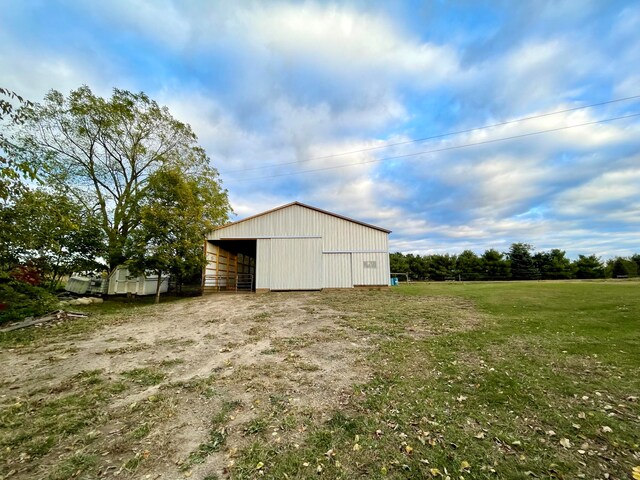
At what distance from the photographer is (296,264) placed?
59.6 feet

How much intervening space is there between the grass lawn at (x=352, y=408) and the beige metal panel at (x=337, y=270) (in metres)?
10.8

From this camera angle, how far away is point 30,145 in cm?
1541

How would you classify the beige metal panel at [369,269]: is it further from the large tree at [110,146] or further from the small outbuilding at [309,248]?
the large tree at [110,146]

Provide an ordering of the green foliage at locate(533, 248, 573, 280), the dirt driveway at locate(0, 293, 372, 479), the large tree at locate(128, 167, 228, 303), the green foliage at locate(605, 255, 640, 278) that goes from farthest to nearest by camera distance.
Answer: the green foliage at locate(533, 248, 573, 280) → the green foliage at locate(605, 255, 640, 278) → the large tree at locate(128, 167, 228, 303) → the dirt driveway at locate(0, 293, 372, 479)

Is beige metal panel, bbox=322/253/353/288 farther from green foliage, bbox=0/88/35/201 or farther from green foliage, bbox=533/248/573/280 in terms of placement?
green foliage, bbox=533/248/573/280

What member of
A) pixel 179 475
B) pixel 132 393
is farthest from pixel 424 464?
pixel 132 393

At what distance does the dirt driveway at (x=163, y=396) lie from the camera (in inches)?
113

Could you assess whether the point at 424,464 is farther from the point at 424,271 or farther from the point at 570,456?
the point at 424,271

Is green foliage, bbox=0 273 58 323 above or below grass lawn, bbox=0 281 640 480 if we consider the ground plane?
above

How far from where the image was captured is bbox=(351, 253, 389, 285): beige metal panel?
18.3 m

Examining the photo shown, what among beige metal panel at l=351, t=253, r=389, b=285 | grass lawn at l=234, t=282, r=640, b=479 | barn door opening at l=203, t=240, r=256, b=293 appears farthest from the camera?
barn door opening at l=203, t=240, r=256, b=293

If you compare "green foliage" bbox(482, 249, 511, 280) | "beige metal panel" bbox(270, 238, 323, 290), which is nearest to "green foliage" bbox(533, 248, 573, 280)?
"green foliage" bbox(482, 249, 511, 280)

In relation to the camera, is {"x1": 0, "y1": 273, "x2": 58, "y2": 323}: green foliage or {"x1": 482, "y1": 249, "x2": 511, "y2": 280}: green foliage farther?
{"x1": 482, "y1": 249, "x2": 511, "y2": 280}: green foliage

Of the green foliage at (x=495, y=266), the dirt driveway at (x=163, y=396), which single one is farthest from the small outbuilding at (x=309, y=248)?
the green foliage at (x=495, y=266)
